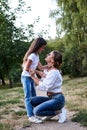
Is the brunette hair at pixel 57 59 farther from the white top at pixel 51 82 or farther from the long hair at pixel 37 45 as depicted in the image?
the long hair at pixel 37 45

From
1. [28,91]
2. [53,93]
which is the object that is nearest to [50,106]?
[53,93]

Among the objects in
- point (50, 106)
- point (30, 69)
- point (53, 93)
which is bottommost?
point (50, 106)

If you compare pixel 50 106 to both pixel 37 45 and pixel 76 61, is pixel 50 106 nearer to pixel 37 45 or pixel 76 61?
pixel 37 45

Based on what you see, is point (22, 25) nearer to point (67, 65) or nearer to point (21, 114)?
point (67, 65)

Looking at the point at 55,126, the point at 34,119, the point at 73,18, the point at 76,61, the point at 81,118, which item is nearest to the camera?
the point at 55,126

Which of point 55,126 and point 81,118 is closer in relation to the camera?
point 55,126

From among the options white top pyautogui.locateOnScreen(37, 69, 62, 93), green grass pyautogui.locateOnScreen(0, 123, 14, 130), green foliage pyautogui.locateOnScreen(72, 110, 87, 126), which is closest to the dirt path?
green foliage pyautogui.locateOnScreen(72, 110, 87, 126)

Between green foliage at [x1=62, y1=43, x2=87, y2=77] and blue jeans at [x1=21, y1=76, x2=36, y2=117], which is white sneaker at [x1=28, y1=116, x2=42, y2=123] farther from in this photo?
green foliage at [x1=62, y1=43, x2=87, y2=77]

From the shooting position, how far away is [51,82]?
754cm

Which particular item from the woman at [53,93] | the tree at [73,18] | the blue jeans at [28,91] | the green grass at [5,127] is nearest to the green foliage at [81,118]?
the woman at [53,93]

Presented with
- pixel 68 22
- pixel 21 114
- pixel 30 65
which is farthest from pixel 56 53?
pixel 68 22

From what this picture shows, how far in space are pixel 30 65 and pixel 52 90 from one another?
67cm

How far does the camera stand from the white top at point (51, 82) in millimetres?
7504

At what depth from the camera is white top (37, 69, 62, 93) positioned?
7.50 meters
